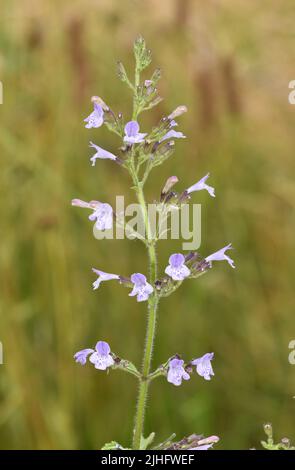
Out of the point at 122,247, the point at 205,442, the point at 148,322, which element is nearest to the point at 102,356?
the point at 148,322

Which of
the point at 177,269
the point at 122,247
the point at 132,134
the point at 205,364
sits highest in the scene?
the point at 122,247

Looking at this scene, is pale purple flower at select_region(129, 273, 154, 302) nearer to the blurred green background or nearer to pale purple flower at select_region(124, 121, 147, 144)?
pale purple flower at select_region(124, 121, 147, 144)

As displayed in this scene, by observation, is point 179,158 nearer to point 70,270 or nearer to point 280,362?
point 70,270

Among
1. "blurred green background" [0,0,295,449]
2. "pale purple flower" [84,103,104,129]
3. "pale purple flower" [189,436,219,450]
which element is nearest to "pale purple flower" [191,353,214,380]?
"pale purple flower" [189,436,219,450]

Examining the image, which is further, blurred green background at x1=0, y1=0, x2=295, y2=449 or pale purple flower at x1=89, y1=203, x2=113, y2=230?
blurred green background at x1=0, y1=0, x2=295, y2=449

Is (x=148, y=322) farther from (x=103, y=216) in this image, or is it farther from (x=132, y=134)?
(x=132, y=134)

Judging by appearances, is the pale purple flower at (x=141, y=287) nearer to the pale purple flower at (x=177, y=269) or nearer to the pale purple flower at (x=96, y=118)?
the pale purple flower at (x=177, y=269)

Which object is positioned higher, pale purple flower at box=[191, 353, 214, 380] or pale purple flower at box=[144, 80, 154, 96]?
pale purple flower at box=[144, 80, 154, 96]
